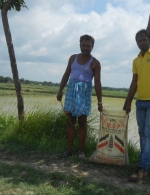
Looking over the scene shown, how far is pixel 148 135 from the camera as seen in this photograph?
3805 millimetres

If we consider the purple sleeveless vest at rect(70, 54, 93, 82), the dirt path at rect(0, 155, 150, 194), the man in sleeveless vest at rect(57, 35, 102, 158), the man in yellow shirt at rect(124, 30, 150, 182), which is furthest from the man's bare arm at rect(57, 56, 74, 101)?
the man in yellow shirt at rect(124, 30, 150, 182)

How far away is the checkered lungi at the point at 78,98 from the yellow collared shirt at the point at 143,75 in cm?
84

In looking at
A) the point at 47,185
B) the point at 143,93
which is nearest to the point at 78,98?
the point at 143,93

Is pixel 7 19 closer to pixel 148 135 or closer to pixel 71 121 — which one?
pixel 71 121

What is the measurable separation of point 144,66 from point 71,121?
1453 mm

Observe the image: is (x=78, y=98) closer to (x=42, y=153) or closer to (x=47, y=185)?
(x=42, y=153)

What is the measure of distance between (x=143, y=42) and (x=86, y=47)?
0.89 metres

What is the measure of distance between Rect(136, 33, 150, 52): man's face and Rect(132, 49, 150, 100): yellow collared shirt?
0.07m

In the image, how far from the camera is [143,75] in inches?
150

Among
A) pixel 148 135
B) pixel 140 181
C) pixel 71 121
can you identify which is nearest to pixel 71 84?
pixel 71 121

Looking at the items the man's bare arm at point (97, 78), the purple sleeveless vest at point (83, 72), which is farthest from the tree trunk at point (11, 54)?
the man's bare arm at point (97, 78)

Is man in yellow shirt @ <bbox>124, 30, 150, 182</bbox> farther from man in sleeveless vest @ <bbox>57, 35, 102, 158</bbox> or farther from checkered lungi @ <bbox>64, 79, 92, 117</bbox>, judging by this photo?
checkered lungi @ <bbox>64, 79, 92, 117</bbox>

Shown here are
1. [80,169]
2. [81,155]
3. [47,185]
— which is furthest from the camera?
[81,155]

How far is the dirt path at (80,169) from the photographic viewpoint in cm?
368
